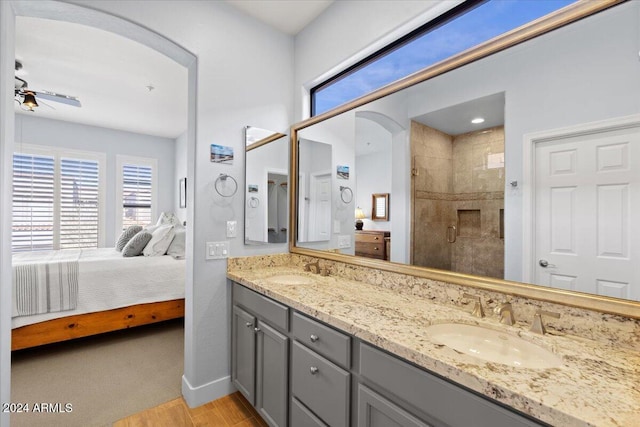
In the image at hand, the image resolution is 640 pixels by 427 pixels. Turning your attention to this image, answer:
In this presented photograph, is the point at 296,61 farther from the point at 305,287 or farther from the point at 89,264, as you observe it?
the point at 89,264

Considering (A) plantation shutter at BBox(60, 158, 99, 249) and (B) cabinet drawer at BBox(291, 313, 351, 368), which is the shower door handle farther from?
(A) plantation shutter at BBox(60, 158, 99, 249)

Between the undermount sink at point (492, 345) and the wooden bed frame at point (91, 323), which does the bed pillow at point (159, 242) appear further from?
the undermount sink at point (492, 345)

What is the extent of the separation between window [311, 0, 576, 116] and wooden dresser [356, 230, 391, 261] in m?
0.92

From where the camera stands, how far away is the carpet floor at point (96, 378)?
1.96 m

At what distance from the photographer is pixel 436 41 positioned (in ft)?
5.46

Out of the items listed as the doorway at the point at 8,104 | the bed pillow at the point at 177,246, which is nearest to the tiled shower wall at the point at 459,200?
the doorway at the point at 8,104

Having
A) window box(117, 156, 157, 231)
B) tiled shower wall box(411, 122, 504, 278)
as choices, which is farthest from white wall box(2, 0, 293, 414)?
window box(117, 156, 157, 231)

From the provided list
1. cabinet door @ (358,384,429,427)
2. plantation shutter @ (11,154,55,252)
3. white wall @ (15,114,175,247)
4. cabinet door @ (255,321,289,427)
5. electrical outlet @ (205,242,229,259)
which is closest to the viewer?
cabinet door @ (358,384,429,427)

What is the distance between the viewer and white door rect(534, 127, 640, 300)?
988mm

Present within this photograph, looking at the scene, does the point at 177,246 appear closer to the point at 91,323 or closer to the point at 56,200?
the point at 91,323

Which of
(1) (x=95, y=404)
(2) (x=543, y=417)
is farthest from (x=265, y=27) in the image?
(1) (x=95, y=404)

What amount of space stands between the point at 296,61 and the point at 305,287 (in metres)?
1.92

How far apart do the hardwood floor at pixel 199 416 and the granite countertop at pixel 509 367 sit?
99cm

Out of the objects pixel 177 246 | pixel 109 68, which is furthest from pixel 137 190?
pixel 109 68
